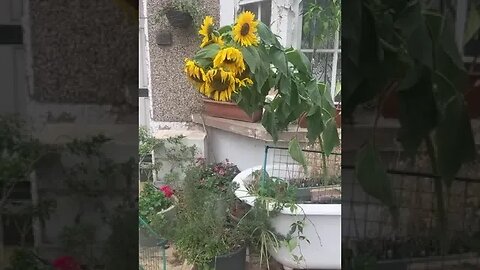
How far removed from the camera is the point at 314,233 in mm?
742

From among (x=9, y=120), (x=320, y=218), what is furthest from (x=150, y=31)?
(x=320, y=218)

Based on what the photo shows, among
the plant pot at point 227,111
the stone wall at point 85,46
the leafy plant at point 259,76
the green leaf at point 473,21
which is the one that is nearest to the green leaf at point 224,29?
the leafy plant at point 259,76

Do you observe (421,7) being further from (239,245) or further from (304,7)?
(239,245)

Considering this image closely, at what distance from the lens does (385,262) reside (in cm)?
56

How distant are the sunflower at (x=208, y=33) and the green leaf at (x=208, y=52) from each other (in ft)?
0.03

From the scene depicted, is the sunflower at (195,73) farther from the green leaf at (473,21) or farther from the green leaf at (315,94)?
the green leaf at (473,21)

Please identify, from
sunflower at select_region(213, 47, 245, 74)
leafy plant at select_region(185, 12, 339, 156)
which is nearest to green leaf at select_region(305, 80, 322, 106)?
leafy plant at select_region(185, 12, 339, 156)

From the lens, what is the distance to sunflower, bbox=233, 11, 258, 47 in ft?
2.25

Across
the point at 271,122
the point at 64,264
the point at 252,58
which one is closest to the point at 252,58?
the point at 252,58

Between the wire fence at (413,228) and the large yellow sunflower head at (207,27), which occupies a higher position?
the large yellow sunflower head at (207,27)

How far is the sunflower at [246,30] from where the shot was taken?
2.25ft

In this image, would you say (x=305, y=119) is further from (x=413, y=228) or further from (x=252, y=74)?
(x=413, y=228)

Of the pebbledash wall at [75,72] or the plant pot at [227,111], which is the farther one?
the plant pot at [227,111]

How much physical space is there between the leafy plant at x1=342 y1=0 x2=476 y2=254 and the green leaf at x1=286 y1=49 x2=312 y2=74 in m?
0.20
